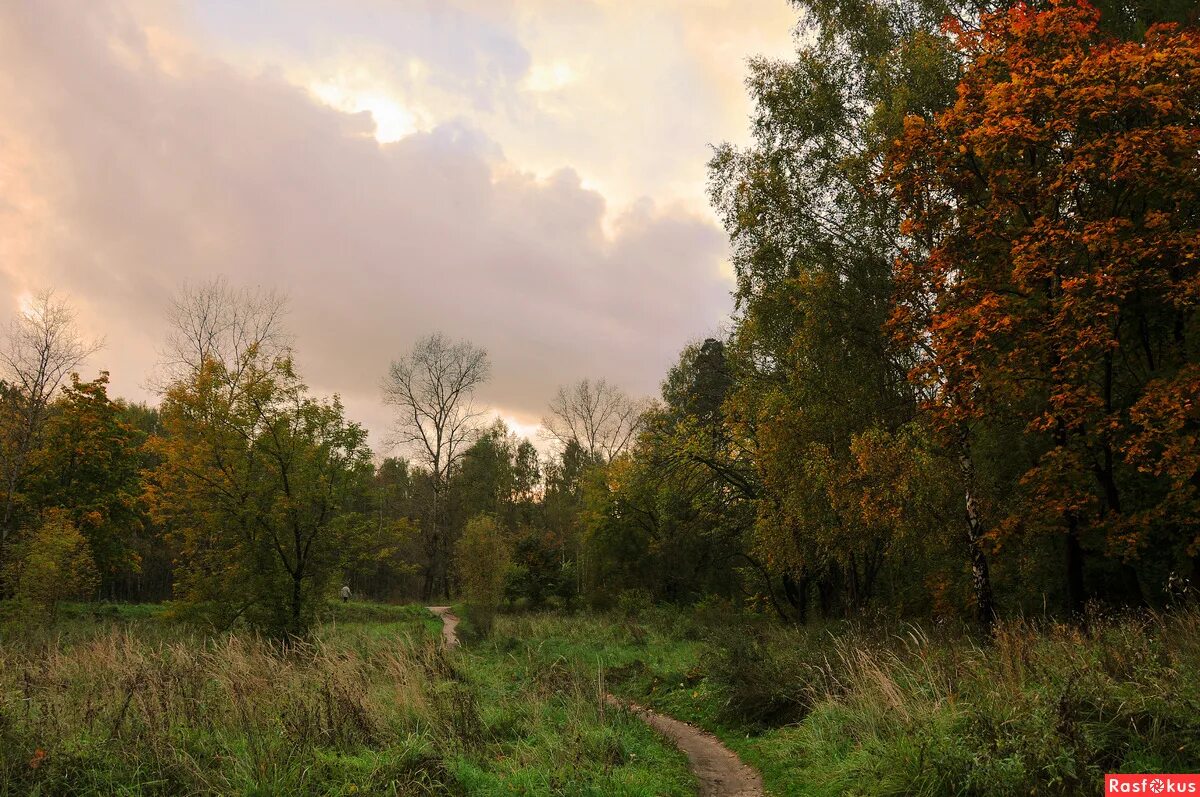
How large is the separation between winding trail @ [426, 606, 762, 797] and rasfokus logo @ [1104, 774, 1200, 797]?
3440mm

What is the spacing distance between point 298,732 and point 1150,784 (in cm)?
698

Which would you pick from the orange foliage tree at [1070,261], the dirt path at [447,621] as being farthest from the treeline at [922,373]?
the dirt path at [447,621]

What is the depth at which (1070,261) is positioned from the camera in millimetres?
10047

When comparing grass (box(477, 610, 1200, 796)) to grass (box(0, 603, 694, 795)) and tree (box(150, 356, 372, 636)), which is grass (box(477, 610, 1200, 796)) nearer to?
grass (box(0, 603, 694, 795))

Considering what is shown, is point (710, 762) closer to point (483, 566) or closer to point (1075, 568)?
point (1075, 568)

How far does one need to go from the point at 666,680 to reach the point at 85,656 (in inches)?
390

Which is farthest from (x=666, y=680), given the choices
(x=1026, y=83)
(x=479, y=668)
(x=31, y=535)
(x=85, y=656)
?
(x=31, y=535)

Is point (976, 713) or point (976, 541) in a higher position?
point (976, 541)

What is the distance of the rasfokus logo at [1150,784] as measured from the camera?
4.35m

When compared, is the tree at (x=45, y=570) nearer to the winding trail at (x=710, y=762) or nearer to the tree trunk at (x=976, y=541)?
the winding trail at (x=710, y=762)

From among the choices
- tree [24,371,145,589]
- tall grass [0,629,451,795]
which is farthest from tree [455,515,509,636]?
tall grass [0,629,451,795]

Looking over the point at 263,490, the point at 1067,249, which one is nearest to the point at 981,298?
the point at 1067,249

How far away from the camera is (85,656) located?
28.1 feet

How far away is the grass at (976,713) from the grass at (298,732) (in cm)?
183
